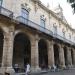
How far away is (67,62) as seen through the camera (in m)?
29.1

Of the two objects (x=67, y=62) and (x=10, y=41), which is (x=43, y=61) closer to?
(x=67, y=62)

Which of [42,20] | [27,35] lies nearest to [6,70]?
[27,35]

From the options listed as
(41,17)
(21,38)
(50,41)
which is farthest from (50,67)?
(41,17)

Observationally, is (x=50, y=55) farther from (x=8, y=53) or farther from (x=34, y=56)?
(x=8, y=53)

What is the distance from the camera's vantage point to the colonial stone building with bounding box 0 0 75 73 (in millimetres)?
15422

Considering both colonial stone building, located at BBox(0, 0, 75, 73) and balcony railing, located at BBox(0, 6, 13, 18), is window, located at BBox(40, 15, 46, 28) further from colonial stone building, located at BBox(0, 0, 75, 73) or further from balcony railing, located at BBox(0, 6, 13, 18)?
balcony railing, located at BBox(0, 6, 13, 18)

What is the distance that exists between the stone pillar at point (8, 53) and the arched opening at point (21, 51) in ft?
16.5

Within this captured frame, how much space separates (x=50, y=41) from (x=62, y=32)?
9579mm

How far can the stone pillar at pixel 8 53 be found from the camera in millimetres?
14818

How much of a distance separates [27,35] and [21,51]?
3867 millimetres

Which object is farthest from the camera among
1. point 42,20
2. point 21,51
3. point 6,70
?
point 42,20

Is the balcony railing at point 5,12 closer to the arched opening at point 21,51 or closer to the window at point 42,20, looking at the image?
the arched opening at point 21,51

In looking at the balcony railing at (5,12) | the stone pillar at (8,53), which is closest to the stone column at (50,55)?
the stone pillar at (8,53)

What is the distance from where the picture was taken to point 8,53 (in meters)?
15.1
